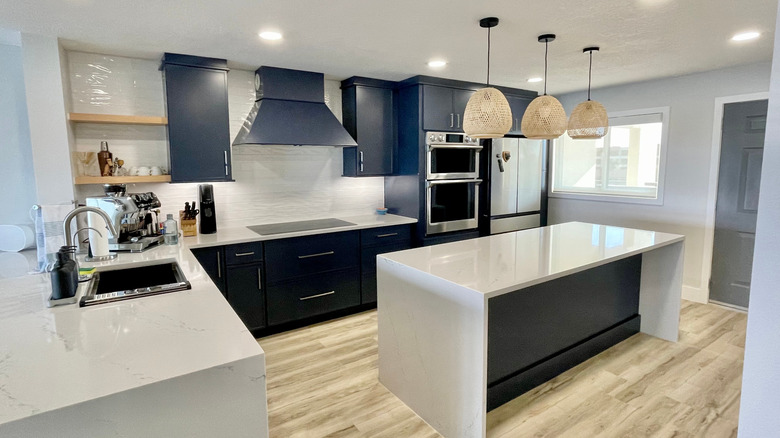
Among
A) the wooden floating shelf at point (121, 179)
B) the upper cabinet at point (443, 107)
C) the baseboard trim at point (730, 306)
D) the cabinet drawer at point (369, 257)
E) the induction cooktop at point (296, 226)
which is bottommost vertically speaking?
the baseboard trim at point (730, 306)

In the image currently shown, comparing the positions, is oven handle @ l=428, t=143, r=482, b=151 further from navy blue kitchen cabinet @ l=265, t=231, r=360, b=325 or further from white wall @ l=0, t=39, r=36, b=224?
white wall @ l=0, t=39, r=36, b=224

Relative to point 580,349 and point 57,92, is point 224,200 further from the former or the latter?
point 580,349

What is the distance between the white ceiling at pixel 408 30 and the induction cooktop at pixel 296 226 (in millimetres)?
1390

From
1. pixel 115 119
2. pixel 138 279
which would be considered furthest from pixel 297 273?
pixel 115 119

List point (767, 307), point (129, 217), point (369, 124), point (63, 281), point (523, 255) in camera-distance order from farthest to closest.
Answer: point (369, 124), point (129, 217), point (523, 255), point (63, 281), point (767, 307)

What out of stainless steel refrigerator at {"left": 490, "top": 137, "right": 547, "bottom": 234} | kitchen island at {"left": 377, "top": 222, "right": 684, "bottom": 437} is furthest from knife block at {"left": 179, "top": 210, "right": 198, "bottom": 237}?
stainless steel refrigerator at {"left": 490, "top": 137, "right": 547, "bottom": 234}

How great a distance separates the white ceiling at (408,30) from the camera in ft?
7.23

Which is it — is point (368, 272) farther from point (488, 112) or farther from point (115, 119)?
point (115, 119)

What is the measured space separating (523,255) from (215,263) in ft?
7.29

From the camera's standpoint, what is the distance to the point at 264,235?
10.8 feet

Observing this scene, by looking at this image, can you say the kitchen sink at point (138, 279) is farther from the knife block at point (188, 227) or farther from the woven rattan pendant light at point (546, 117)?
the woven rattan pendant light at point (546, 117)

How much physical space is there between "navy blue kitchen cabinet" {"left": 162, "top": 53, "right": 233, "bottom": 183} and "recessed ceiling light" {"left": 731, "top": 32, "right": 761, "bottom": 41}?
3704 millimetres

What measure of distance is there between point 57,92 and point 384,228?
8.69 ft

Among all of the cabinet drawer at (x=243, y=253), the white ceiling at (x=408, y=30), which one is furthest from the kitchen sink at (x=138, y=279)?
the white ceiling at (x=408, y=30)
